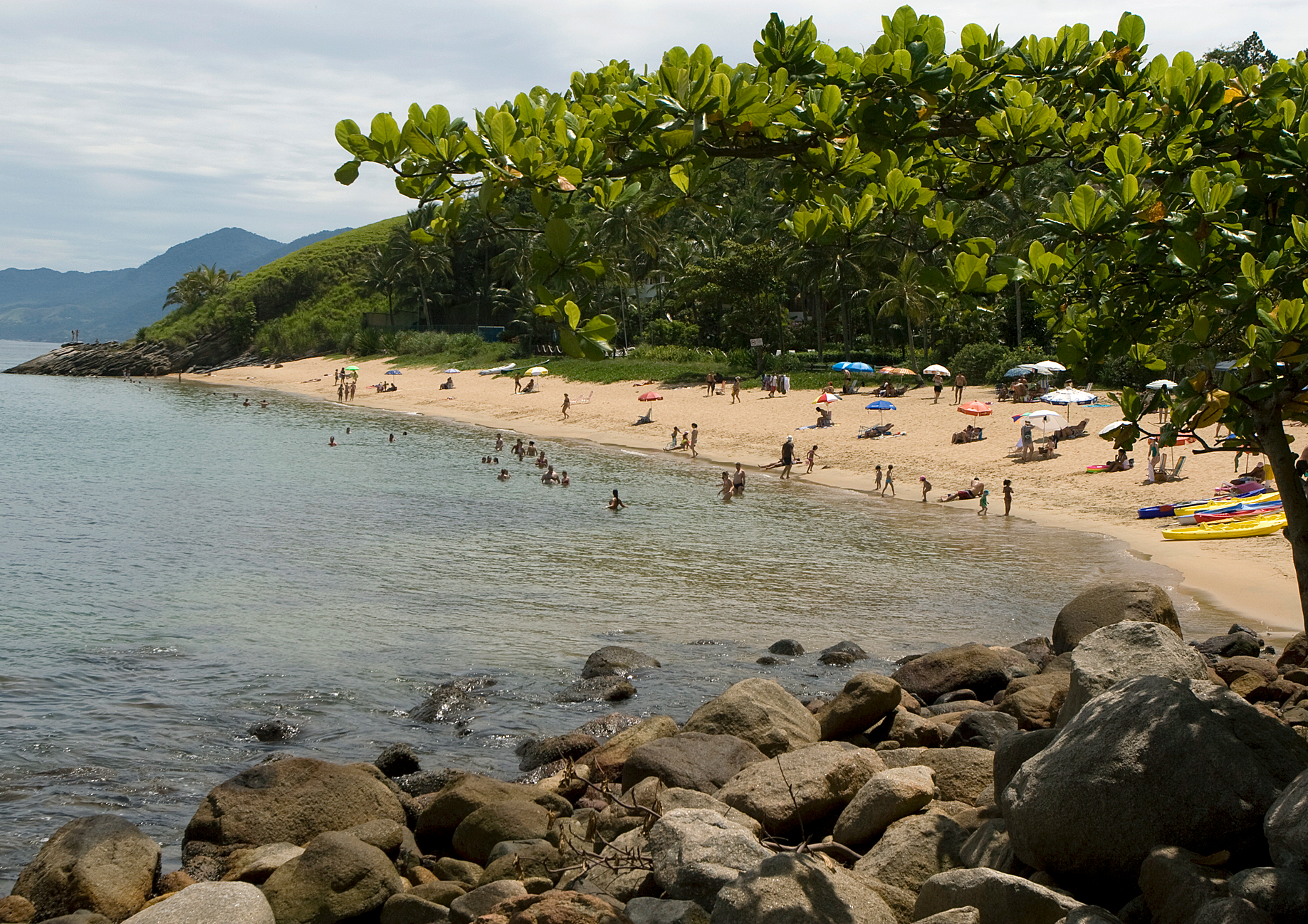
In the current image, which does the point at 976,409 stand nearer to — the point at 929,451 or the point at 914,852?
the point at 929,451

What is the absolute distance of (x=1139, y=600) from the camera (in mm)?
11305

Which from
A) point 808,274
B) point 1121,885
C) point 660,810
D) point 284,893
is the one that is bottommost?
point 284,893

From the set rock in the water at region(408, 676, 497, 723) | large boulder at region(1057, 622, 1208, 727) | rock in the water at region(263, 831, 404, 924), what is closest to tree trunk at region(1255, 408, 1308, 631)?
large boulder at region(1057, 622, 1208, 727)

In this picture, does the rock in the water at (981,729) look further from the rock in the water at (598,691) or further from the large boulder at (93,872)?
the large boulder at (93,872)

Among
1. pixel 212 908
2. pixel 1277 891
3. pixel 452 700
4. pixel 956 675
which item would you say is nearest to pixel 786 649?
pixel 956 675

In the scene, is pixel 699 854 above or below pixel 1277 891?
below

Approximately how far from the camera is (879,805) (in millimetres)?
6023

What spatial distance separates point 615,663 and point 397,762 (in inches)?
161

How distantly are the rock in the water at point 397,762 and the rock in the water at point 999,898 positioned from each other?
626cm

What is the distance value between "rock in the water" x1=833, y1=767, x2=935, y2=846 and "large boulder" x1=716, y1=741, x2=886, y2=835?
1.01ft

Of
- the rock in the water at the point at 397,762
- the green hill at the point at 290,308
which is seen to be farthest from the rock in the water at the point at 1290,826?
the green hill at the point at 290,308

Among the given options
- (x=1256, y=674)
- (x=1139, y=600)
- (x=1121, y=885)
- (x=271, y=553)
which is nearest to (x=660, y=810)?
(x=1121, y=885)

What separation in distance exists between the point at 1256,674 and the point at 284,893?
7788 millimetres

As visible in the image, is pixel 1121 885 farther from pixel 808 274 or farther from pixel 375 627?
pixel 808 274
